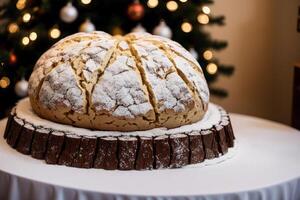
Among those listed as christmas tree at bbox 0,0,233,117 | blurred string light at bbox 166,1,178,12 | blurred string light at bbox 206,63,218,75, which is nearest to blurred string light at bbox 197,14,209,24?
christmas tree at bbox 0,0,233,117

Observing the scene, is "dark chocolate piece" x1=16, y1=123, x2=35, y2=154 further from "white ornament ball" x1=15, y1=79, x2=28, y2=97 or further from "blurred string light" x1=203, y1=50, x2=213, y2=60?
"blurred string light" x1=203, y1=50, x2=213, y2=60

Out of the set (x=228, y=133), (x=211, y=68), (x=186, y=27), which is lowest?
(x=211, y=68)

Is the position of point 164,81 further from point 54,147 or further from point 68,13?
point 68,13

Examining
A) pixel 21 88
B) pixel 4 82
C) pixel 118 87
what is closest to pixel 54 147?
pixel 118 87

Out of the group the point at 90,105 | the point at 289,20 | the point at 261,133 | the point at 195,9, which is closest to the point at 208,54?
the point at 195,9

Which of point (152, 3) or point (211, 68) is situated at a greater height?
point (152, 3)

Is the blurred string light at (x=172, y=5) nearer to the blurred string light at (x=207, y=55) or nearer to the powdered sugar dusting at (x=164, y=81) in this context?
the blurred string light at (x=207, y=55)

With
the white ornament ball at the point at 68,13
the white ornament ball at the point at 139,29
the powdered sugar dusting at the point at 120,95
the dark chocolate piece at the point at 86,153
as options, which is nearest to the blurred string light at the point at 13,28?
the white ornament ball at the point at 68,13
